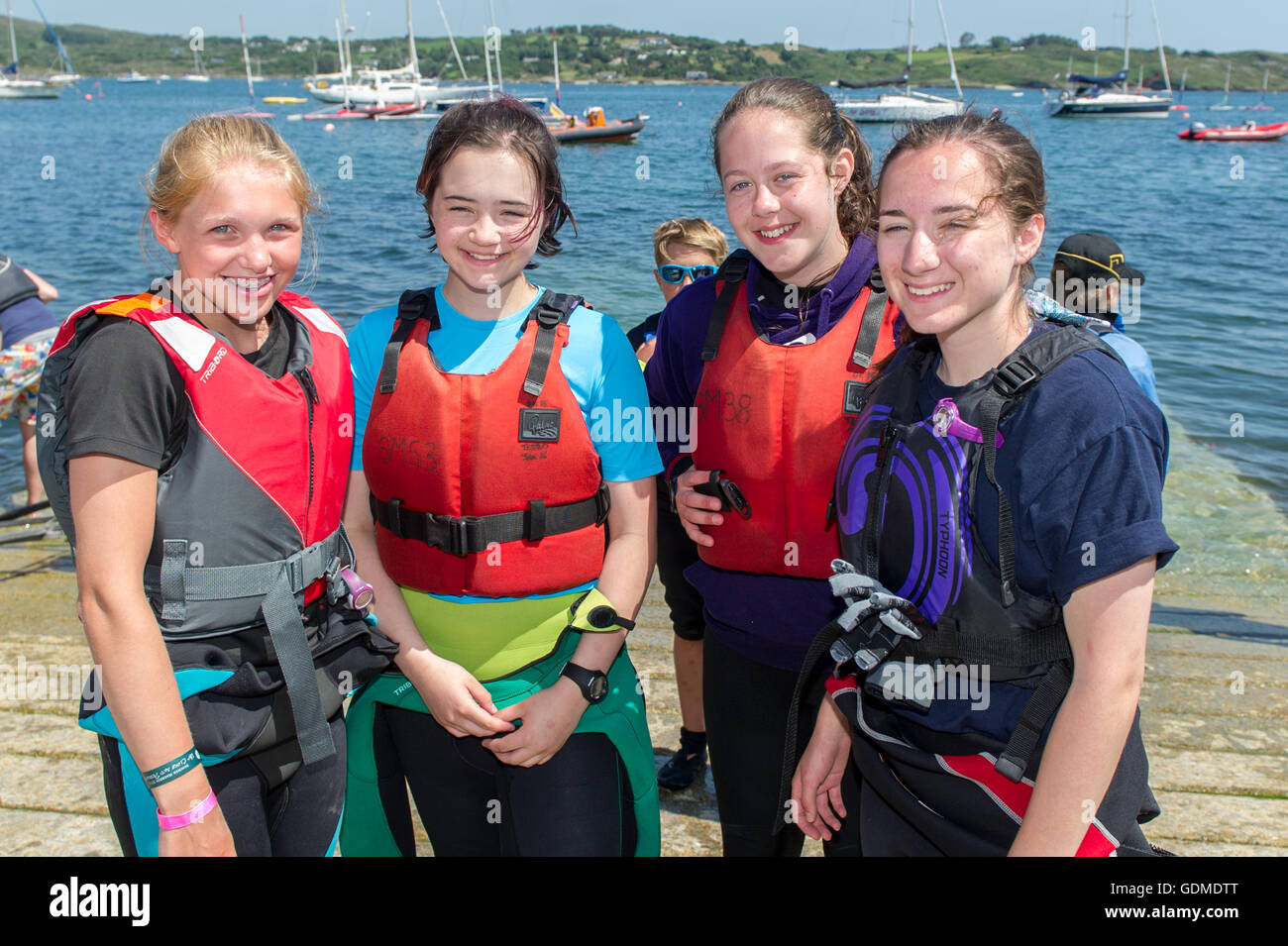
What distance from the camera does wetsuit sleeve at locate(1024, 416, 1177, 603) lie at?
159cm

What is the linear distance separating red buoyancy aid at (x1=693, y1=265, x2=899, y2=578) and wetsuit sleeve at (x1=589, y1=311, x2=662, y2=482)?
260mm

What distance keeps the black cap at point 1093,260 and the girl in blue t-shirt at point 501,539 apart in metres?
3.08

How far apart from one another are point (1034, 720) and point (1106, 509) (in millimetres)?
425

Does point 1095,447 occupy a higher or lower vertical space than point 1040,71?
lower

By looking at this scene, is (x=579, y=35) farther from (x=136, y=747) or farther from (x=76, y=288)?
(x=136, y=747)

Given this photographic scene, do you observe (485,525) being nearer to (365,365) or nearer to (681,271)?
Result: (365,365)

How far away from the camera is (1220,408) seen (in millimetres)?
11445

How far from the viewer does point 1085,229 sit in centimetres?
2534

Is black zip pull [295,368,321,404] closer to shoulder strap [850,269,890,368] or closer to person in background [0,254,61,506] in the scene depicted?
shoulder strap [850,269,890,368]

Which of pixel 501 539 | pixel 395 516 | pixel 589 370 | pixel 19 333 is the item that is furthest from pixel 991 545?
pixel 19 333

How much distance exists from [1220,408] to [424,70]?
13913 cm

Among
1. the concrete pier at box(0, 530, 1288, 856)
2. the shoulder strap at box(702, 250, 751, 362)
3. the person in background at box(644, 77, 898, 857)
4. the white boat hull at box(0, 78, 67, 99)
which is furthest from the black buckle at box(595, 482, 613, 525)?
the white boat hull at box(0, 78, 67, 99)
